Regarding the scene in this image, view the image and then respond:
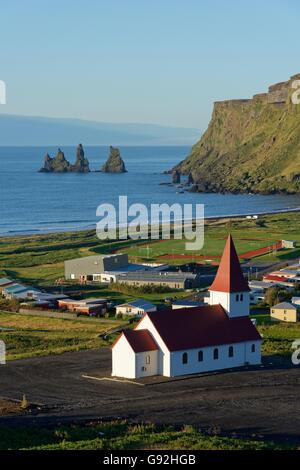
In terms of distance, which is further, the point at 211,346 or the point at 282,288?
the point at 282,288

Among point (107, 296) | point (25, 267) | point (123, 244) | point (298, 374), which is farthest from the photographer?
point (123, 244)

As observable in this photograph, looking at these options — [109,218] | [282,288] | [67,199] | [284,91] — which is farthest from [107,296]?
[284,91]

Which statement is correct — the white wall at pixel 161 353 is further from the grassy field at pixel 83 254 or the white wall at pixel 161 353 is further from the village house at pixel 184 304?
the village house at pixel 184 304

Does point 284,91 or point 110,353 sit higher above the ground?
point 284,91

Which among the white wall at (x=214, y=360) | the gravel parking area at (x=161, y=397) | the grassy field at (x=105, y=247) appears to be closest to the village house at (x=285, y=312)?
the white wall at (x=214, y=360)

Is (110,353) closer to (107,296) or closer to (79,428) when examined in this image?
(79,428)

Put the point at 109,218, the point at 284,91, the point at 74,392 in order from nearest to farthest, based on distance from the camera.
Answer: the point at 74,392 < the point at 109,218 < the point at 284,91

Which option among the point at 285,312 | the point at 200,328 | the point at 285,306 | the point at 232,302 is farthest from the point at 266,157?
the point at 200,328
